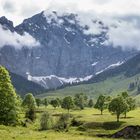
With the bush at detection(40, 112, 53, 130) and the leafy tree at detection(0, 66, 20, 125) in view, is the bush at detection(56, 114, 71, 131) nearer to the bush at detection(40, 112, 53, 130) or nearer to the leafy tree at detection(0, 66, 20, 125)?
the bush at detection(40, 112, 53, 130)

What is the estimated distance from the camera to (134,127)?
10588 centimetres

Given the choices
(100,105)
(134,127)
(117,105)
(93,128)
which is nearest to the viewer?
(134,127)

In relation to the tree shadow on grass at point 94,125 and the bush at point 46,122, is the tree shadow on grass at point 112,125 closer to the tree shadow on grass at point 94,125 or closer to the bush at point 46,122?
the tree shadow on grass at point 94,125

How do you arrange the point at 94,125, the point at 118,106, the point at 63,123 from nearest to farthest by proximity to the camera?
1. the point at 94,125
2. the point at 63,123
3. the point at 118,106

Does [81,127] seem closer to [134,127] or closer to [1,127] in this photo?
[134,127]

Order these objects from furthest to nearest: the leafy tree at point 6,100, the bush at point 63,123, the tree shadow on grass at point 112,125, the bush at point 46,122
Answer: the bush at point 63,123 < the tree shadow on grass at point 112,125 < the bush at point 46,122 < the leafy tree at point 6,100

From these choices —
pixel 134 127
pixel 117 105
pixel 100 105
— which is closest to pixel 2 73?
pixel 134 127

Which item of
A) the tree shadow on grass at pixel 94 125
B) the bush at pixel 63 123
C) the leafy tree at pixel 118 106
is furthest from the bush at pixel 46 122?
the leafy tree at pixel 118 106

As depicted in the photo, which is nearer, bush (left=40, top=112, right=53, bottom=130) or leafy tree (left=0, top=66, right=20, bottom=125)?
leafy tree (left=0, top=66, right=20, bottom=125)

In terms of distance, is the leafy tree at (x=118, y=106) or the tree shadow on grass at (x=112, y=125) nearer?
the tree shadow on grass at (x=112, y=125)

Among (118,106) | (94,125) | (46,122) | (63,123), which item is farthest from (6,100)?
(118,106)

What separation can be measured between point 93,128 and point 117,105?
18.3 meters

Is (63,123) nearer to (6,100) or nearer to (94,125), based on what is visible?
(94,125)

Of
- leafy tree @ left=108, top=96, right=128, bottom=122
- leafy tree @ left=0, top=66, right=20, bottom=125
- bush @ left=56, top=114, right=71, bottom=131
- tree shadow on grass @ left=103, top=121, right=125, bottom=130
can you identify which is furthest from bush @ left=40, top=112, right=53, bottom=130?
leafy tree @ left=0, top=66, right=20, bottom=125
